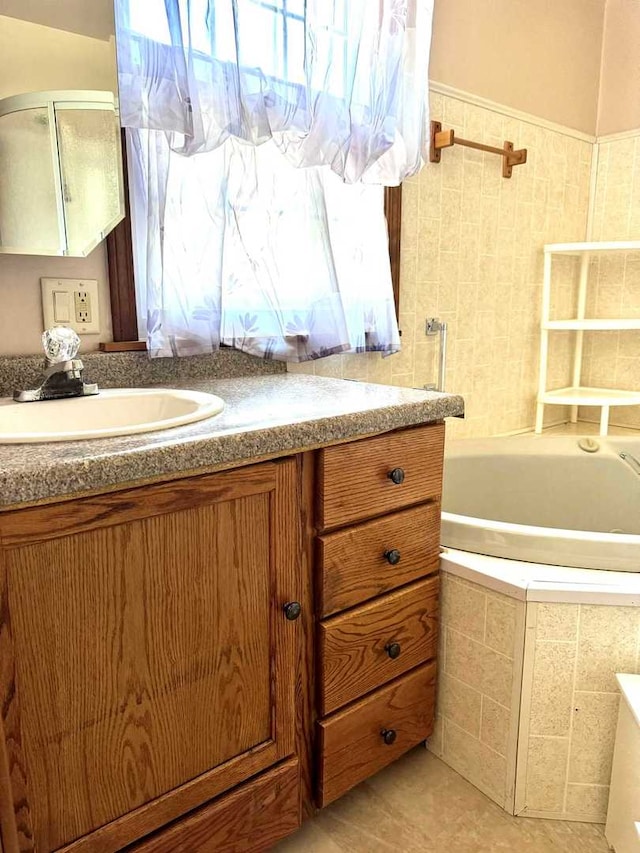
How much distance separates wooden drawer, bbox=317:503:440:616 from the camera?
111 cm

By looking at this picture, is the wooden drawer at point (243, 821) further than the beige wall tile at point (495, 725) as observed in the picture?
No

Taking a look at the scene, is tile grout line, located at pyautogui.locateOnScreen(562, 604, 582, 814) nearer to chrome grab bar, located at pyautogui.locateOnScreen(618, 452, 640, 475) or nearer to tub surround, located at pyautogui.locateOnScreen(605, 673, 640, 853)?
tub surround, located at pyautogui.locateOnScreen(605, 673, 640, 853)

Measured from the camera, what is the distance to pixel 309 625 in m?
1.11

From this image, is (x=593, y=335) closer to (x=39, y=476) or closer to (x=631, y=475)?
(x=631, y=475)

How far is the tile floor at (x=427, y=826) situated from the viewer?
123 cm

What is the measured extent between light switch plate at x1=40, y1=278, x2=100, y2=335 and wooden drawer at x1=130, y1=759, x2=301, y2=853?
95cm

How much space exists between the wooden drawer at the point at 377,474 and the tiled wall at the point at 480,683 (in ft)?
0.86

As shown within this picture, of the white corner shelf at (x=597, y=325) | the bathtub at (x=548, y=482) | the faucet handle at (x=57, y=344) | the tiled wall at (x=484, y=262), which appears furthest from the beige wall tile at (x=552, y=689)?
the white corner shelf at (x=597, y=325)

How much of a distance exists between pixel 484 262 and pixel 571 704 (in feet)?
5.07

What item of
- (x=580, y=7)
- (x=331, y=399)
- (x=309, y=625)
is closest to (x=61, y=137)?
(x=331, y=399)

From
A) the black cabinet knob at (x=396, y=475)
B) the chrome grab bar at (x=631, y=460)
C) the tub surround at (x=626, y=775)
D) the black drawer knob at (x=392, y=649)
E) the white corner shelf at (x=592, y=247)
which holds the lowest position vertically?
the tub surround at (x=626, y=775)

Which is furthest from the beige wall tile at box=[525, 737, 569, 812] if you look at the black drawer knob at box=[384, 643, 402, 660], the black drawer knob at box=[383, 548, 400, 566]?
the black drawer knob at box=[383, 548, 400, 566]

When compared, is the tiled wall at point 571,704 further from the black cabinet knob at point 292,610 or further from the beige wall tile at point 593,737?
the black cabinet knob at point 292,610

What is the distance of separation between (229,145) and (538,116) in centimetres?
148
